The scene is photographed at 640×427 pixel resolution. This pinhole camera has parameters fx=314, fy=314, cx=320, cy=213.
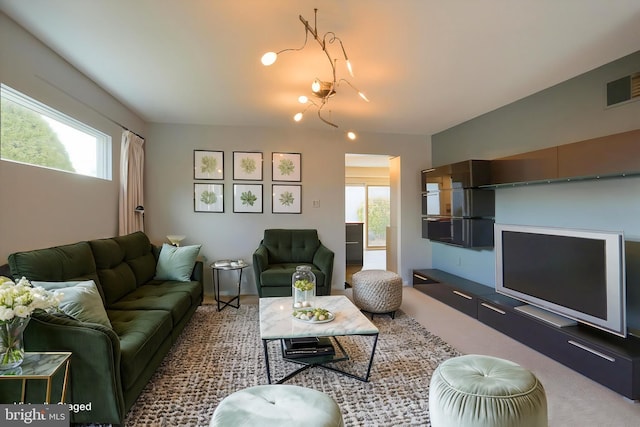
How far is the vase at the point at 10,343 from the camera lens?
56.6 inches

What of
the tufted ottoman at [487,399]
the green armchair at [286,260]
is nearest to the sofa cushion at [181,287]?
the green armchair at [286,260]

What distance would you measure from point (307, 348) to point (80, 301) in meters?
1.54

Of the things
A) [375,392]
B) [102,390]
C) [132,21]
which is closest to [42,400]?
[102,390]

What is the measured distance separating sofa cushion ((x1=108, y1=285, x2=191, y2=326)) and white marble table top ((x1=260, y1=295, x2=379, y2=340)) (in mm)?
739

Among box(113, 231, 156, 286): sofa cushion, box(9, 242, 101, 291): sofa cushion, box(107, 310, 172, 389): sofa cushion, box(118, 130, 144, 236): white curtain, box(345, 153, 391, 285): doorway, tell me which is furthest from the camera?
box(345, 153, 391, 285): doorway

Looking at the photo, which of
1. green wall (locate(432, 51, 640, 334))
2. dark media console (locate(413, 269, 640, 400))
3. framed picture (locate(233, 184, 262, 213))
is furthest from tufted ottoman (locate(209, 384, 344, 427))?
framed picture (locate(233, 184, 262, 213))

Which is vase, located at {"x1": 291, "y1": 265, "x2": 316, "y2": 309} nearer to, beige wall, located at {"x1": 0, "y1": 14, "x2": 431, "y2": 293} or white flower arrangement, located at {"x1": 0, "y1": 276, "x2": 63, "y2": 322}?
white flower arrangement, located at {"x1": 0, "y1": 276, "x2": 63, "y2": 322}

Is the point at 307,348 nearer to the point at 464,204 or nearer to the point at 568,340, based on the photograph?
the point at 568,340

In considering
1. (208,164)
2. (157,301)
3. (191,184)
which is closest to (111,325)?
(157,301)

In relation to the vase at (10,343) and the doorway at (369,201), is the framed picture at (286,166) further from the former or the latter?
the doorway at (369,201)

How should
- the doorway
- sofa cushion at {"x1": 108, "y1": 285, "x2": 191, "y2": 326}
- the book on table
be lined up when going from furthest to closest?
the doorway
sofa cushion at {"x1": 108, "y1": 285, "x2": 191, "y2": 326}
the book on table

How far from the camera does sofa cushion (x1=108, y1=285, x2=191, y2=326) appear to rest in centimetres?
261

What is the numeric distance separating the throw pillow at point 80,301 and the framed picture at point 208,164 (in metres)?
2.74

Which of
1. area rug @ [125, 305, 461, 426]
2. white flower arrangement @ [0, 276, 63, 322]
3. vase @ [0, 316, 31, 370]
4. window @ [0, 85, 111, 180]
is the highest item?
window @ [0, 85, 111, 180]
